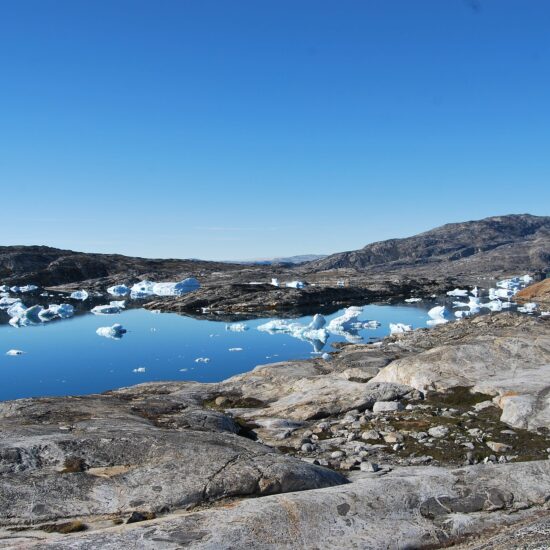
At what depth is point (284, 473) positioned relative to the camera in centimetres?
1191

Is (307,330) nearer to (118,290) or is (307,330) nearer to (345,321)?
(345,321)

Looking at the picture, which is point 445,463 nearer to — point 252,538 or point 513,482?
point 513,482

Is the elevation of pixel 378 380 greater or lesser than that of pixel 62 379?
greater

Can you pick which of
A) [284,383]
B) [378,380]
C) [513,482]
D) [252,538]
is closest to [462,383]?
[378,380]

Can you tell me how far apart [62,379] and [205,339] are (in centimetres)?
2122

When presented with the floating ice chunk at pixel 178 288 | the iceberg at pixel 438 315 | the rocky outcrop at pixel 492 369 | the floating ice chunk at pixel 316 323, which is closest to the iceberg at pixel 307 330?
the floating ice chunk at pixel 316 323

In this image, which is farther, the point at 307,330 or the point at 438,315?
the point at 438,315

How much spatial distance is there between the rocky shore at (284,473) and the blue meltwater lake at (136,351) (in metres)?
24.1

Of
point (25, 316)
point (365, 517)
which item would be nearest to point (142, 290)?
point (25, 316)

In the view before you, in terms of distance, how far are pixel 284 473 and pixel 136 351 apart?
154 ft

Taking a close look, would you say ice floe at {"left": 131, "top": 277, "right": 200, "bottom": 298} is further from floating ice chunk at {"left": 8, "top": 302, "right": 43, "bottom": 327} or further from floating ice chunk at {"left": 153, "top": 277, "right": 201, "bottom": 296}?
floating ice chunk at {"left": 8, "top": 302, "right": 43, "bottom": 327}

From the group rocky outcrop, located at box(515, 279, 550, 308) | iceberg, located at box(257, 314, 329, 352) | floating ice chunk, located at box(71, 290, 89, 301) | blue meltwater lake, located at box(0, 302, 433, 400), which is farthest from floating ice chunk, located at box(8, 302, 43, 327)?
rocky outcrop, located at box(515, 279, 550, 308)

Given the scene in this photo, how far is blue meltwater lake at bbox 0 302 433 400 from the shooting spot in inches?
1730

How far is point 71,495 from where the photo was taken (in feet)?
35.1
